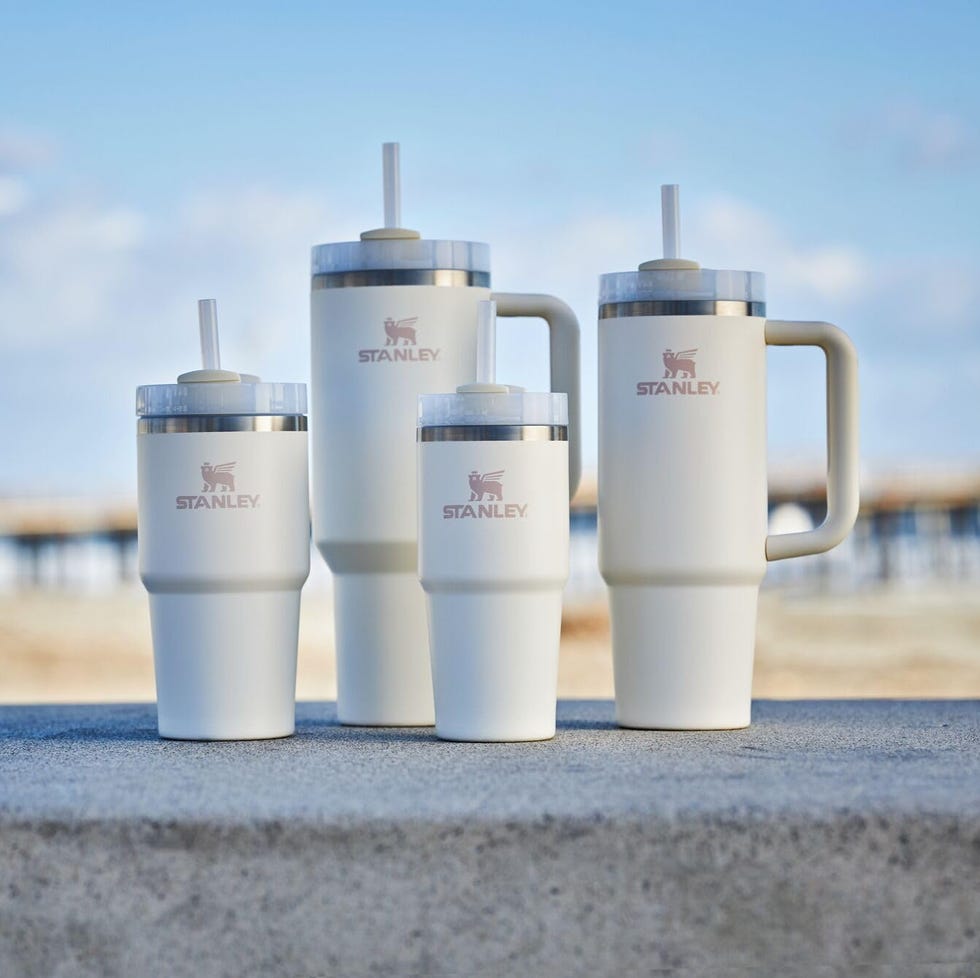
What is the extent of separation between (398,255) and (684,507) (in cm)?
60

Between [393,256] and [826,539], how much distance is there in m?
0.81

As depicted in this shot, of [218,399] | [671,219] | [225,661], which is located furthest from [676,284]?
[225,661]

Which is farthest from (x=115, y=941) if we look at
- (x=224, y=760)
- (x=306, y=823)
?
(x=224, y=760)

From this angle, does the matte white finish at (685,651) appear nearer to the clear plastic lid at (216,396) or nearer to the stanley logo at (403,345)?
the stanley logo at (403,345)

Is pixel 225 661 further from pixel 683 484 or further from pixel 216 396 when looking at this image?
pixel 683 484

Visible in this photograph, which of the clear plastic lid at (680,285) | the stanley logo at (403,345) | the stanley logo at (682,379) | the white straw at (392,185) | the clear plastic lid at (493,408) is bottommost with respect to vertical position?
the clear plastic lid at (493,408)

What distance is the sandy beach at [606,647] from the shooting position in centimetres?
1522

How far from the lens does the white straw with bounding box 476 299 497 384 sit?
2588mm

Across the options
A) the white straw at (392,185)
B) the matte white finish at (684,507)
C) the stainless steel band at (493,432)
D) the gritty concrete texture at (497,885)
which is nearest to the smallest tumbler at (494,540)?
the stainless steel band at (493,432)

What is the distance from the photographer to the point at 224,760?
2379mm

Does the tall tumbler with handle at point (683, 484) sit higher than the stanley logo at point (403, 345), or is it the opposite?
the stanley logo at point (403, 345)

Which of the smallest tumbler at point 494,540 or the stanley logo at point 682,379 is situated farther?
the stanley logo at point 682,379

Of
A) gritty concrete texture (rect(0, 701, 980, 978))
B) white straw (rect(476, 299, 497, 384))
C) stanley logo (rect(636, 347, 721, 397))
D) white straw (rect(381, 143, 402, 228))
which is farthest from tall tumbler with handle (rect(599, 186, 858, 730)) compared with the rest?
gritty concrete texture (rect(0, 701, 980, 978))

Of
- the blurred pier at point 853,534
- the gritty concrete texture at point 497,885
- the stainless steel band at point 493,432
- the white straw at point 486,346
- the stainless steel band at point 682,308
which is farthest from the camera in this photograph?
the blurred pier at point 853,534
